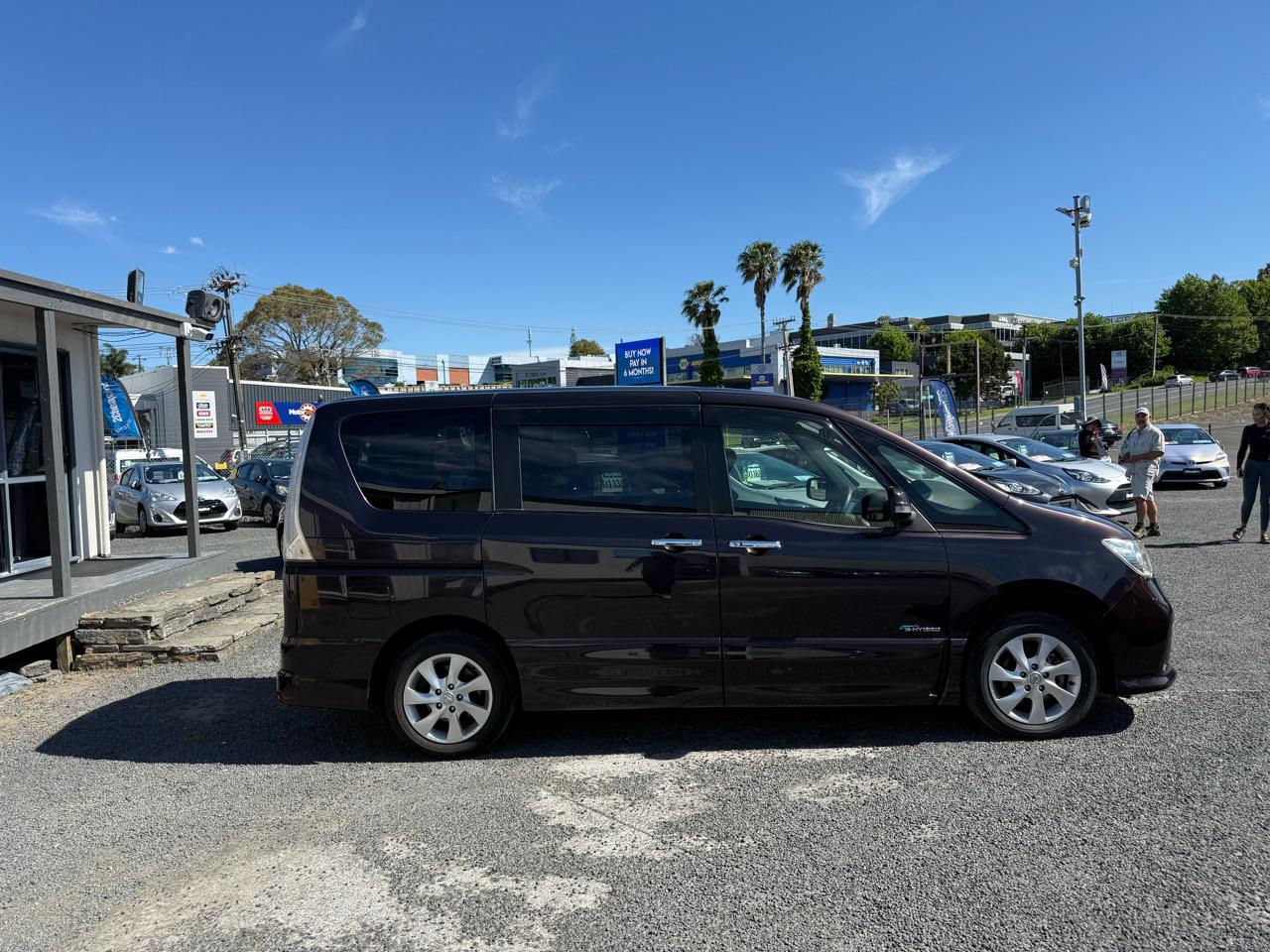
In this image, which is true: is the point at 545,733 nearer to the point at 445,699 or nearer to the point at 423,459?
the point at 445,699

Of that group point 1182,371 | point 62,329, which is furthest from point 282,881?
point 1182,371

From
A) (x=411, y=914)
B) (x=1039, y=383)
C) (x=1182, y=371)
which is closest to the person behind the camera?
(x=411, y=914)

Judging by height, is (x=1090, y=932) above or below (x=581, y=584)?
below

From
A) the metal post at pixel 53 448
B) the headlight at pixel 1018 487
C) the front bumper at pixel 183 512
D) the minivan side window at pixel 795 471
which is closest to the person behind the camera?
the minivan side window at pixel 795 471

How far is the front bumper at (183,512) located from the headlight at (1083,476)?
1538cm

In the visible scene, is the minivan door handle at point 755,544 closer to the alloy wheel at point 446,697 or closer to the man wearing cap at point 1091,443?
the alloy wheel at point 446,697

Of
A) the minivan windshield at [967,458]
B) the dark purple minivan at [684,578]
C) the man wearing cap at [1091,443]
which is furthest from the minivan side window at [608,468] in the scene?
the man wearing cap at [1091,443]

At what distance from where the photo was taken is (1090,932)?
8.93ft

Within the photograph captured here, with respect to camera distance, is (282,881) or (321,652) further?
(321,652)

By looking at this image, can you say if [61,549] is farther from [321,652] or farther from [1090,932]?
[1090,932]

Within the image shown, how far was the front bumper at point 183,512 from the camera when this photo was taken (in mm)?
16297

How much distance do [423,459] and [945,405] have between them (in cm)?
2290

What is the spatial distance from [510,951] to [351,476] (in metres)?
2.62

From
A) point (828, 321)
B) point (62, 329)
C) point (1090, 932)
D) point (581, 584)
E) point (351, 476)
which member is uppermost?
point (828, 321)
